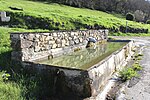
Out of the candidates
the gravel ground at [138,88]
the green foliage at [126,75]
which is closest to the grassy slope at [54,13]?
the green foliage at [126,75]

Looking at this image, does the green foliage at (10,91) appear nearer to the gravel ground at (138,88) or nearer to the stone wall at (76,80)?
the stone wall at (76,80)

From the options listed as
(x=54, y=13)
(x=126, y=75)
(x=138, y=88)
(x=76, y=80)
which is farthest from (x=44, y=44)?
(x=54, y=13)

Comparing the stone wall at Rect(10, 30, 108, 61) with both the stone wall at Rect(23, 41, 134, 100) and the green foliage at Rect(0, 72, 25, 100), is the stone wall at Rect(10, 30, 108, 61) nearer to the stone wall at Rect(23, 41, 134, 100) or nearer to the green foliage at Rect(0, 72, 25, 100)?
the stone wall at Rect(23, 41, 134, 100)

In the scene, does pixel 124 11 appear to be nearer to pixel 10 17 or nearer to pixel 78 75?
pixel 10 17

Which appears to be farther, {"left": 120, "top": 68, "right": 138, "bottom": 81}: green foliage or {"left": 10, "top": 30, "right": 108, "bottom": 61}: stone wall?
{"left": 120, "top": 68, "right": 138, "bottom": 81}: green foliage

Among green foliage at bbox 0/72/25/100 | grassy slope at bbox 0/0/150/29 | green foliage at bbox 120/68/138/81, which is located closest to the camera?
green foliage at bbox 0/72/25/100

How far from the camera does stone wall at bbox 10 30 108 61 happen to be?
7051 mm

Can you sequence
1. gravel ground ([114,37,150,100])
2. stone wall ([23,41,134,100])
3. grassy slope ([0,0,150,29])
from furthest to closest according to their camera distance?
grassy slope ([0,0,150,29]) < gravel ground ([114,37,150,100]) < stone wall ([23,41,134,100])

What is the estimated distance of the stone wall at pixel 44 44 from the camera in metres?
7.05

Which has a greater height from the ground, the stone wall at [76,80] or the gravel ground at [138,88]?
the stone wall at [76,80]

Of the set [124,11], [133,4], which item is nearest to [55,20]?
[124,11]

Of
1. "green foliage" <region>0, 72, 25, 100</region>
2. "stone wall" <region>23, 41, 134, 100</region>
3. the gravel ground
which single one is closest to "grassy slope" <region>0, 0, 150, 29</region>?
the gravel ground

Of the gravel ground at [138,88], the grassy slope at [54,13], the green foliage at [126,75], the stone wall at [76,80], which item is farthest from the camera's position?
the grassy slope at [54,13]

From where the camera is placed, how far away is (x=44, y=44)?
27.6 ft
